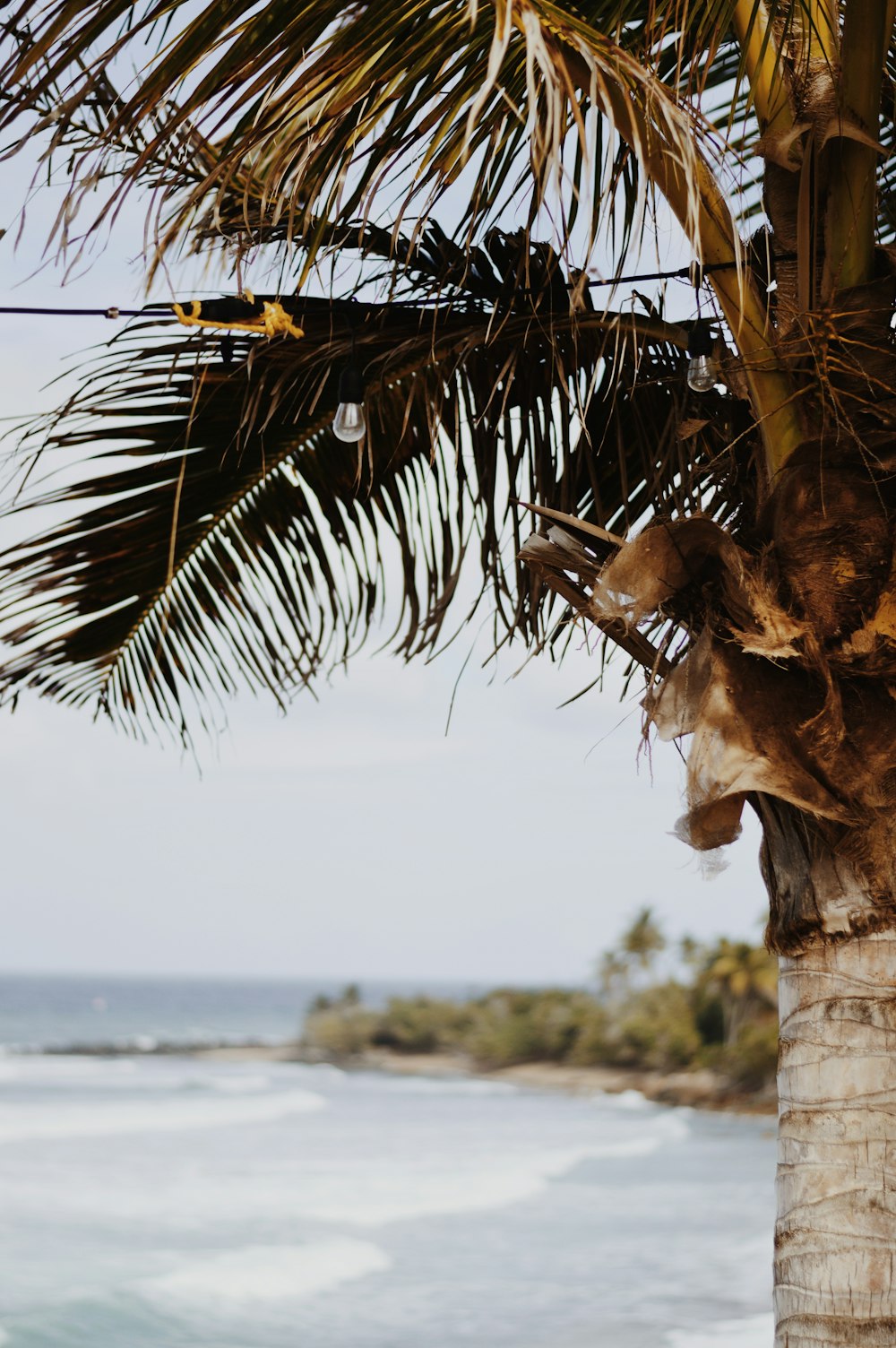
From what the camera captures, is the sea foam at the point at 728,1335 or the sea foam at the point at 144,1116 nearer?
the sea foam at the point at 728,1335

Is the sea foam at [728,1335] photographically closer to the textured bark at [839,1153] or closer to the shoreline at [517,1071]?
the textured bark at [839,1153]

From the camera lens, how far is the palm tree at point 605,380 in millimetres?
1899

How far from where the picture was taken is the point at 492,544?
10.6 feet

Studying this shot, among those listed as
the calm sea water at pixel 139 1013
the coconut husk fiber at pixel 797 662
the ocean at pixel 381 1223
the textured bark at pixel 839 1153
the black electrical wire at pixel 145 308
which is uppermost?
the black electrical wire at pixel 145 308

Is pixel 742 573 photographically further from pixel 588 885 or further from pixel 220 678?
pixel 588 885

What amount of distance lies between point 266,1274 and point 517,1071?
18.9 metres

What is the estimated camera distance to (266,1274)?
13.9 m

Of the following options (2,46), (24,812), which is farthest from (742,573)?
(24,812)

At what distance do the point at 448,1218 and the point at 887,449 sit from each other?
628 inches

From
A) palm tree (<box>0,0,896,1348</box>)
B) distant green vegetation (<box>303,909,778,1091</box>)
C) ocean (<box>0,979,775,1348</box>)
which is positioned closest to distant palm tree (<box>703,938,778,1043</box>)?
distant green vegetation (<box>303,909,778,1091</box>)

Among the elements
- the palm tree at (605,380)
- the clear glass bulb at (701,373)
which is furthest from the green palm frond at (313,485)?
the clear glass bulb at (701,373)

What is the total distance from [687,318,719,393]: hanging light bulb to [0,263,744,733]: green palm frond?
13cm

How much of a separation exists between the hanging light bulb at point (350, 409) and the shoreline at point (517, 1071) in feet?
66.9

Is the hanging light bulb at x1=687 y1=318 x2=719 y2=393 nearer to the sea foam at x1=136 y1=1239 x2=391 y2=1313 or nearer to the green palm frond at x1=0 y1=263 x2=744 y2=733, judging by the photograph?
the green palm frond at x1=0 y1=263 x2=744 y2=733
